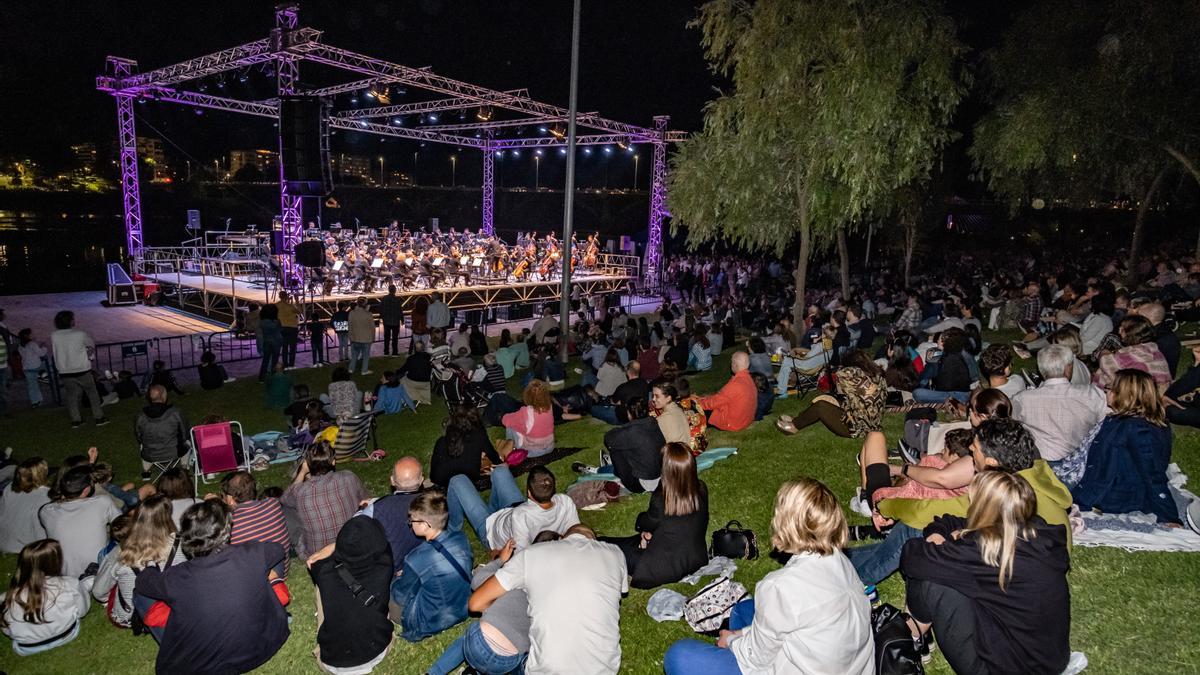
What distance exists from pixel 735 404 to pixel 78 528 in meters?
6.14

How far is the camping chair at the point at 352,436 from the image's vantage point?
8.02 m

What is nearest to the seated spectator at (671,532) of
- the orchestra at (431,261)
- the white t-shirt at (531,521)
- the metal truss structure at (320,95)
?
the white t-shirt at (531,521)

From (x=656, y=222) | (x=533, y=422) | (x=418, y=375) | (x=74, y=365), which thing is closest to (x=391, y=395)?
(x=418, y=375)

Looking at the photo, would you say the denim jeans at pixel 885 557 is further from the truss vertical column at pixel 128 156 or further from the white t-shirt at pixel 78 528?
the truss vertical column at pixel 128 156

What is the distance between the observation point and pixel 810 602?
3018mm

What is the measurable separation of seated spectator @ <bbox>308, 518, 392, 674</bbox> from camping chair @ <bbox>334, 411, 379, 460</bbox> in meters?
4.08

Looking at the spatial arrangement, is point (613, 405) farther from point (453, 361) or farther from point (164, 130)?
point (164, 130)

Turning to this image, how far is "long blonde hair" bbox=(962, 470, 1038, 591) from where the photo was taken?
312 centimetres

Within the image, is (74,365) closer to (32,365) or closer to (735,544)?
(32,365)

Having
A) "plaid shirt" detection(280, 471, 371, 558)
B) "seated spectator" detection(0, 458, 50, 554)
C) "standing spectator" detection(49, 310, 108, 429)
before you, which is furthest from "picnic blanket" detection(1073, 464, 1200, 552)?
"standing spectator" detection(49, 310, 108, 429)

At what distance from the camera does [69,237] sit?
41.1m

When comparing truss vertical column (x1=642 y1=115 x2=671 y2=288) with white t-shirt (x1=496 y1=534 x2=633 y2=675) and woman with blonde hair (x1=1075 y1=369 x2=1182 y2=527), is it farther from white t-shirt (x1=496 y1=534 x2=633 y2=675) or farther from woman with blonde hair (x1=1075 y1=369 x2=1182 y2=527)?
white t-shirt (x1=496 y1=534 x2=633 y2=675)

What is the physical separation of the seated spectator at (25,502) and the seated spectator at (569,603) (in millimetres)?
4853

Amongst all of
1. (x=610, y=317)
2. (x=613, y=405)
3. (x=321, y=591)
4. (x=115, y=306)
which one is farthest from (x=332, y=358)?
(x=321, y=591)
